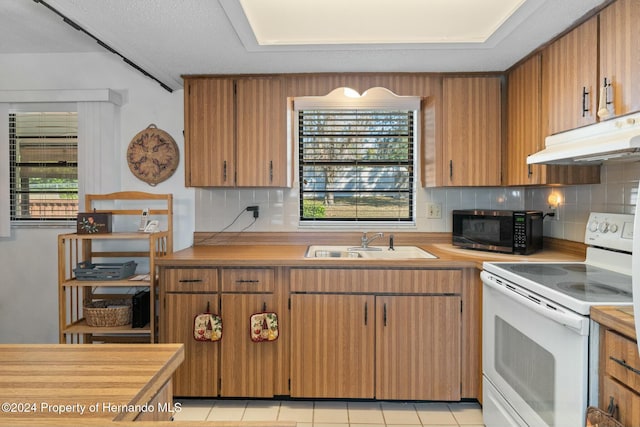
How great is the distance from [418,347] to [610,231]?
1.16 m

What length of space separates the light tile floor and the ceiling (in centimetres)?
208

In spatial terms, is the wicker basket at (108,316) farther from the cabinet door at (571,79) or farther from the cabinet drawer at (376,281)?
the cabinet door at (571,79)

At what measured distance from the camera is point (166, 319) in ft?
7.75

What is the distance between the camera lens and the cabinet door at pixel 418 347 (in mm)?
2293

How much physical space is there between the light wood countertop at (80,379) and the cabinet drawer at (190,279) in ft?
4.36

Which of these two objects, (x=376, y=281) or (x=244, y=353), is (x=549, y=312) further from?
(x=244, y=353)

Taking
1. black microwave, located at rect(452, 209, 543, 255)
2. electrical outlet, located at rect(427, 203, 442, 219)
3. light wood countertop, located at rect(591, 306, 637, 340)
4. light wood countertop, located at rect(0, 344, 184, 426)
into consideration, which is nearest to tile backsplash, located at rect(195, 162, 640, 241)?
electrical outlet, located at rect(427, 203, 442, 219)

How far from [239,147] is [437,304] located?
63.2 inches

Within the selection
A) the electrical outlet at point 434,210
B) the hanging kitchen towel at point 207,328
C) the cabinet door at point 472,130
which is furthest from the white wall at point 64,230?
the cabinet door at point 472,130

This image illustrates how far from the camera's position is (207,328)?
2.29m

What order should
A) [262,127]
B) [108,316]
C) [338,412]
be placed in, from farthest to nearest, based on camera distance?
[262,127] → [108,316] → [338,412]

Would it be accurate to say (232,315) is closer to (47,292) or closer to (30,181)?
(47,292)

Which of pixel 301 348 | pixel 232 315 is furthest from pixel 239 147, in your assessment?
pixel 301 348

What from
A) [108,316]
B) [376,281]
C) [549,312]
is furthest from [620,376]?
[108,316]
